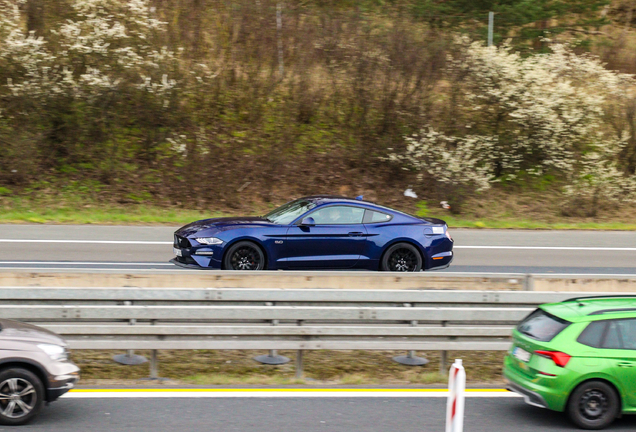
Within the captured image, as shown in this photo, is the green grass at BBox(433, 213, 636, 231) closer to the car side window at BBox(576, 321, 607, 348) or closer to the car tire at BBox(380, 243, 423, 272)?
the car tire at BBox(380, 243, 423, 272)

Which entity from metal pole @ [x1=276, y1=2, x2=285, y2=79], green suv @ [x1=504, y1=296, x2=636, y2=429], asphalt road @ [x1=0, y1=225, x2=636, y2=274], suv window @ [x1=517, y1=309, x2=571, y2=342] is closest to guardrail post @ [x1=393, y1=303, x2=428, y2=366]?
suv window @ [x1=517, y1=309, x2=571, y2=342]

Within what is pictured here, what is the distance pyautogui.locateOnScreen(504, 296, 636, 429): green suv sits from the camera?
21.4 ft

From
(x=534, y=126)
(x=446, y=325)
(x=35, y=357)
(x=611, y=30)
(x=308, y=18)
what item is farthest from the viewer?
(x=611, y=30)

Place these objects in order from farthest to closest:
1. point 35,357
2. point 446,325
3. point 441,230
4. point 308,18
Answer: point 308,18
point 441,230
point 446,325
point 35,357

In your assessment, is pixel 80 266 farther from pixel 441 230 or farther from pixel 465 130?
pixel 465 130

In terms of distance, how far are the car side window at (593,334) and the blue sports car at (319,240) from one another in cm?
582

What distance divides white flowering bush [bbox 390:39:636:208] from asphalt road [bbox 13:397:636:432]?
15.2 m

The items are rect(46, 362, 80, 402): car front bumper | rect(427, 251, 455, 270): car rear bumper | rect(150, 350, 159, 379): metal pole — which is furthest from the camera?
rect(427, 251, 455, 270): car rear bumper

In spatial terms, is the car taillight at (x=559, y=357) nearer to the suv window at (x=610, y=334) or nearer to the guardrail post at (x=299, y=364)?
the suv window at (x=610, y=334)

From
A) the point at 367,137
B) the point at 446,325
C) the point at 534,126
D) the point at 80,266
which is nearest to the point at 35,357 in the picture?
the point at 446,325

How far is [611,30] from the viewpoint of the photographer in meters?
31.8

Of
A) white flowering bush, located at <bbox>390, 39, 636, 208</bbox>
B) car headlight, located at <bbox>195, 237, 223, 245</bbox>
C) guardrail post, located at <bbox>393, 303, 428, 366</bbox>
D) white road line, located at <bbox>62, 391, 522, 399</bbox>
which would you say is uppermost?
white flowering bush, located at <bbox>390, 39, 636, 208</bbox>

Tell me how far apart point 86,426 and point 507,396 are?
434cm

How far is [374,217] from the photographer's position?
41.1ft
